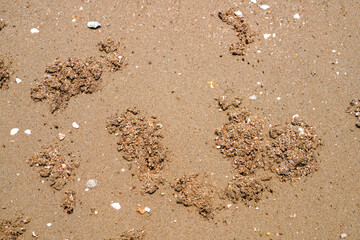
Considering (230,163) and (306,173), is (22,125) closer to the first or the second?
(230,163)

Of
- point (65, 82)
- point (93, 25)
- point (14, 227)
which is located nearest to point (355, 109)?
point (93, 25)

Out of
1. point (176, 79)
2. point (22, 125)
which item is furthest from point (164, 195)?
point (22, 125)

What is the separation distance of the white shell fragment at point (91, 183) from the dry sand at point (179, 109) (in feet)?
0.14

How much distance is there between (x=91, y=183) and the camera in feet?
10.6

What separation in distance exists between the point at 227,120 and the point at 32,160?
2124 millimetres

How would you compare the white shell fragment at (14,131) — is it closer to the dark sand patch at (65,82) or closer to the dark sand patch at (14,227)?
the dark sand patch at (65,82)

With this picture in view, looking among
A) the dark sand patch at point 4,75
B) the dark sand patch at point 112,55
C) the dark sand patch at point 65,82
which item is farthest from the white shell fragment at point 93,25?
the dark sand patch at point 4,75

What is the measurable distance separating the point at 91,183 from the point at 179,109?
1.21 meters

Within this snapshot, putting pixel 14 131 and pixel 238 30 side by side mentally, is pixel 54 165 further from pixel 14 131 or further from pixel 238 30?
pixel 238 30

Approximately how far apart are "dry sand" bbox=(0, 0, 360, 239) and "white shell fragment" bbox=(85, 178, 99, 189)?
0.14 ft

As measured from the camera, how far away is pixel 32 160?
3.30 m

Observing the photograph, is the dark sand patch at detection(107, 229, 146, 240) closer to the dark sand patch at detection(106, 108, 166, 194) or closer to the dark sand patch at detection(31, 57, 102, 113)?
the dark sand patch at detection(106, 108, 166, 194)

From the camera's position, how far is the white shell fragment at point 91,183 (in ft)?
10.6

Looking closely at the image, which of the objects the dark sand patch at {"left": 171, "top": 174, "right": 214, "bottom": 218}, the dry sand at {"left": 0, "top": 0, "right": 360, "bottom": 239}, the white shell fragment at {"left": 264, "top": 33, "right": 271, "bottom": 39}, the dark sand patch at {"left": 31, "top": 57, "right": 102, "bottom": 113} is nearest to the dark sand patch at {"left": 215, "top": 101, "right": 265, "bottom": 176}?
the dry sand at {"left": 0, "top": 0, "right": 360, "bottom": 239}
